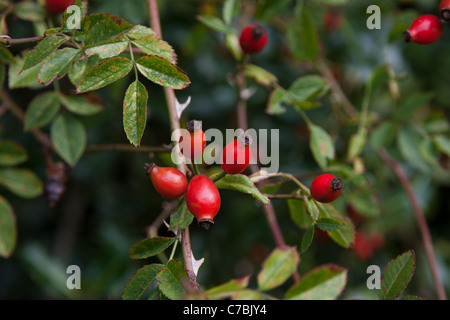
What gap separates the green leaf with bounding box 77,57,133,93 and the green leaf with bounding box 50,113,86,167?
636 millimetres

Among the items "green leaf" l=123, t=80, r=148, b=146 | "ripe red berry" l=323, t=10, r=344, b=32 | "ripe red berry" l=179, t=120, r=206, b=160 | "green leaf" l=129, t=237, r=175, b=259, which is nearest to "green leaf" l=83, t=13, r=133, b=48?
"green leaf" l=123, t=80, r=148, b=146

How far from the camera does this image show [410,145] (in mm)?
2008

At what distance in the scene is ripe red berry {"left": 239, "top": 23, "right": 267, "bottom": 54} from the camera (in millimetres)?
1548

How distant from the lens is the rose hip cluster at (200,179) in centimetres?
105

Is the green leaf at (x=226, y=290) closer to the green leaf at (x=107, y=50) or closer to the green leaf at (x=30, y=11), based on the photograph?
the green leaf at (x=107, y=50)

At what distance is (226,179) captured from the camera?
1.15m

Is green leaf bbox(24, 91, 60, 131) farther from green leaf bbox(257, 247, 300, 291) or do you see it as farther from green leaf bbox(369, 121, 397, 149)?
green leaf bbox(369, 121, 397, 149)

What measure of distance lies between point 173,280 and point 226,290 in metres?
0.18

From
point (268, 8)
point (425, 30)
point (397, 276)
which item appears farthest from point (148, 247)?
point (268, 8)

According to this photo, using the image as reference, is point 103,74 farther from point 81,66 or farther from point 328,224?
point 328,224

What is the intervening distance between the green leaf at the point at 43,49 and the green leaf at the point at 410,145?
1.50 metres

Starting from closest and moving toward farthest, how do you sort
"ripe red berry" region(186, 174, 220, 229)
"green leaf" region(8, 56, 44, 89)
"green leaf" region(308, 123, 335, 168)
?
"ripe red berry" region(186, 174, 220, 229), "green leaf" region(8, 56, 44, 89), "green leaf" region(308, 123, 335, 168)

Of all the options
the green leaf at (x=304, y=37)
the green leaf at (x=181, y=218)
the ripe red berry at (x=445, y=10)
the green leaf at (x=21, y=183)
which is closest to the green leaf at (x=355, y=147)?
the green leaf at (x=304, y=37)
